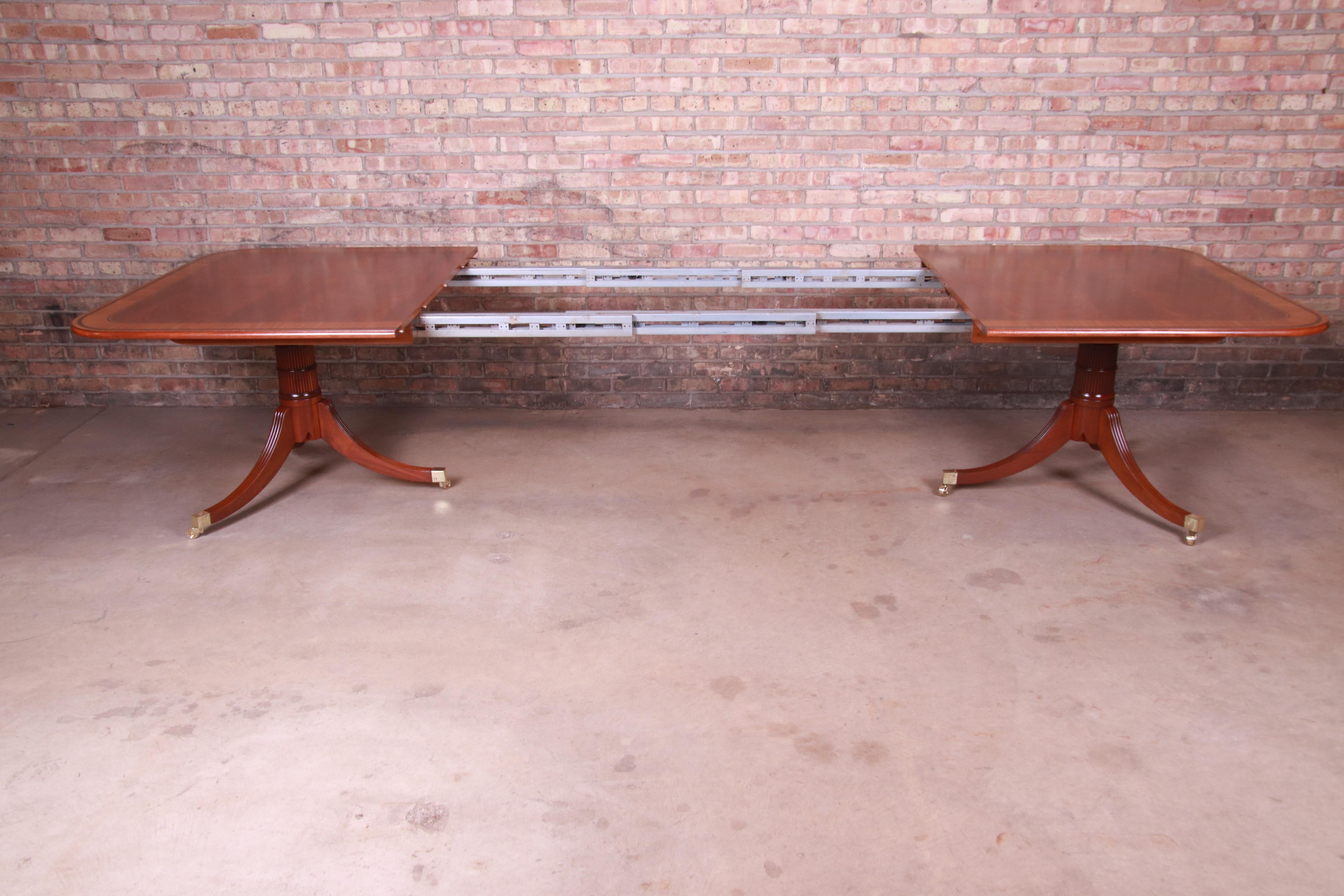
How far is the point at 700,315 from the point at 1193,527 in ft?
5.52

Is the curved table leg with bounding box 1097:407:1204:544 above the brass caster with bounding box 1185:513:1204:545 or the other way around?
above

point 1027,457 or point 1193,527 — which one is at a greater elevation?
point 1027,457

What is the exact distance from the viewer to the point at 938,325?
3.28 m

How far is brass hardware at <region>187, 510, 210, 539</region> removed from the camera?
316 centimetres

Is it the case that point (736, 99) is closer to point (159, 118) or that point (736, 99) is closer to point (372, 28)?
point (372, 28)

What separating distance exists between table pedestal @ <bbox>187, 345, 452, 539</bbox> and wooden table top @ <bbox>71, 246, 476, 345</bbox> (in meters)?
0.26

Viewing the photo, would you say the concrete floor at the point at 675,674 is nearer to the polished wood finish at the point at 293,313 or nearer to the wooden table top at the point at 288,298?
the polished wood finish at the point at 293,313

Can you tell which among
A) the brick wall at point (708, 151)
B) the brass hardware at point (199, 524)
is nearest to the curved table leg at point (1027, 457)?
the brick wall at point (708, 151)

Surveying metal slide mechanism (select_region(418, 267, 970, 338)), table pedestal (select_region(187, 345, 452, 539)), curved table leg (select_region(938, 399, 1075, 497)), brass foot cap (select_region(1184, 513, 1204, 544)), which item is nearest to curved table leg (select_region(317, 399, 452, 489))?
table pedestal (select_region(187, 345, 452, 539))

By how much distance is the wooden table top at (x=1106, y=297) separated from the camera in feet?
8.61

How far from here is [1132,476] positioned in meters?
3.22

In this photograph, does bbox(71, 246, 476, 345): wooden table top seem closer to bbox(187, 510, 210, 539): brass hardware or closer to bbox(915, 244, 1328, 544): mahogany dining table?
bbox(187, 510, 210, 539): brass hardware

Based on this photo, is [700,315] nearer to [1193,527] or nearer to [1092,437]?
[1092,437]

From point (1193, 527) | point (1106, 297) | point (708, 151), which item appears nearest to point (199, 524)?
point (708, 151)
